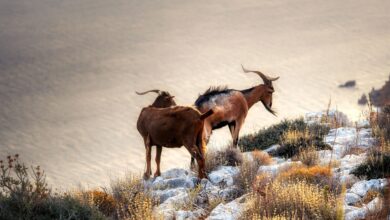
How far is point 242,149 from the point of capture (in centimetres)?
1398

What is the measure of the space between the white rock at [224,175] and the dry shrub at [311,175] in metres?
1.04

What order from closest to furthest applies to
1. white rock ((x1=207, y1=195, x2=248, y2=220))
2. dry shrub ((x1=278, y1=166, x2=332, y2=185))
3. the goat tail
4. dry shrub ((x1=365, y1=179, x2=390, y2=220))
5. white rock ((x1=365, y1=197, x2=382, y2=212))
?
dry shrub ((x1=365, y1=179, x2=390, y2=220))
white rock ((x1=365, y1=197, x2=382, y2=212))
white rock ((x1=207, y1=195, x2=248, y2=220))
dry shrub ((x1=278, y1=166, x2=332, y2=185))
the goat tail

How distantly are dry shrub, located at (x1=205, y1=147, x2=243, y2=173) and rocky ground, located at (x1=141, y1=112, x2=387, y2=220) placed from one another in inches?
5.5

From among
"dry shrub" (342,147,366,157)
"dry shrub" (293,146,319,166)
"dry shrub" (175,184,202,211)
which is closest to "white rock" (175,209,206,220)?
"dry shrub" (175,184,202,211)

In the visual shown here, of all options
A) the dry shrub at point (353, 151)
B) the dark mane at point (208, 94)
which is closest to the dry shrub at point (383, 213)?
the dry shrub at point (353, 151)

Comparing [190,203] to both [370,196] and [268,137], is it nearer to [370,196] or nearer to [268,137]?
[370,196]

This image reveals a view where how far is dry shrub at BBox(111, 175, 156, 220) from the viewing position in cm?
915

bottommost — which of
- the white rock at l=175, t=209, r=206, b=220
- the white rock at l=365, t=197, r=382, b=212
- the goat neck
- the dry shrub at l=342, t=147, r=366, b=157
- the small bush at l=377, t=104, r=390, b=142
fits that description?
the white rock at l=175, t=209, r=206, b=220

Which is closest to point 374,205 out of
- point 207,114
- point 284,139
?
point 207,114

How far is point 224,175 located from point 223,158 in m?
0.88

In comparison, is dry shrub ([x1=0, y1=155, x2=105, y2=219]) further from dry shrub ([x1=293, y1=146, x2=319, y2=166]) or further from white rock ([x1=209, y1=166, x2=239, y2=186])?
dry shrub ([x1=293, y1=146, x2=319, y2=166])

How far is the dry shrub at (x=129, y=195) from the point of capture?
9148 millimetres

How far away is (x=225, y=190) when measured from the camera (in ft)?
32.5

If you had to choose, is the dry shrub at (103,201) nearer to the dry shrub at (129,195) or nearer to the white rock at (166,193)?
the dry shrub at (129,195)
